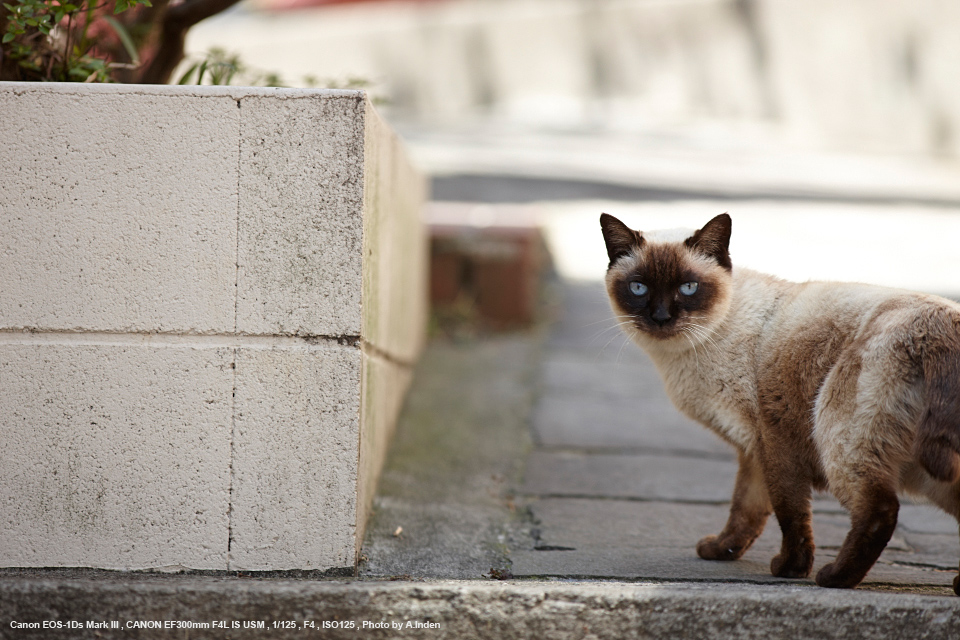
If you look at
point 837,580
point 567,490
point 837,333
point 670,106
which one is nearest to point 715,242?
point 837,333

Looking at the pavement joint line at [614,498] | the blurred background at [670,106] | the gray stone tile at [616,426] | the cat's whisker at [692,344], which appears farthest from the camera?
the blurred background at [670,106]

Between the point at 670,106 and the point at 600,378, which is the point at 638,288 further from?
the point at 670,106

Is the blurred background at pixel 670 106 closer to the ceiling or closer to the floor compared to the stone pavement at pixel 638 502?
closer to the ceiling

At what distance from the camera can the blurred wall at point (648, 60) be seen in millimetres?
11773

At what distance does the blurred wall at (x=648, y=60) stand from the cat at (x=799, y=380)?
1077 cm

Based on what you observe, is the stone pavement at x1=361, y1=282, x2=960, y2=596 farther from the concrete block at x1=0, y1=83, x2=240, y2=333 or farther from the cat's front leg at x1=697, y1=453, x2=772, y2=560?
the concrete block at x1=0, y1=83, x2=240, y2=333

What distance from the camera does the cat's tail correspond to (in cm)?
193

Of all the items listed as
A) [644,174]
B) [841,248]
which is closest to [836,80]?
[644,174]

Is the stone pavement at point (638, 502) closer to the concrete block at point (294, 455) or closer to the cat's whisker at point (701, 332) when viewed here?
the cat's whisker at point (701, 332)

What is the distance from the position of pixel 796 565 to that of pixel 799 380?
0.56m

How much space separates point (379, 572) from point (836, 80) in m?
12.1

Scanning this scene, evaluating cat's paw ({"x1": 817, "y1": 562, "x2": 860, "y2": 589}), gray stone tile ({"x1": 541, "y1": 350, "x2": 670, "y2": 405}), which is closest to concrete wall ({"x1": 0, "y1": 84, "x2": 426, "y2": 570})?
cat's paw ({"x1": 817, "y1": 562, "x2": 860, "y2": 589})

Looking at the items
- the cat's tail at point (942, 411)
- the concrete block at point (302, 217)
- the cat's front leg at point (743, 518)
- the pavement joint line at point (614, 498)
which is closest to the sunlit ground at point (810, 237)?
the pavement joint line at point (614, 498)

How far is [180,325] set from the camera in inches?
87.0
